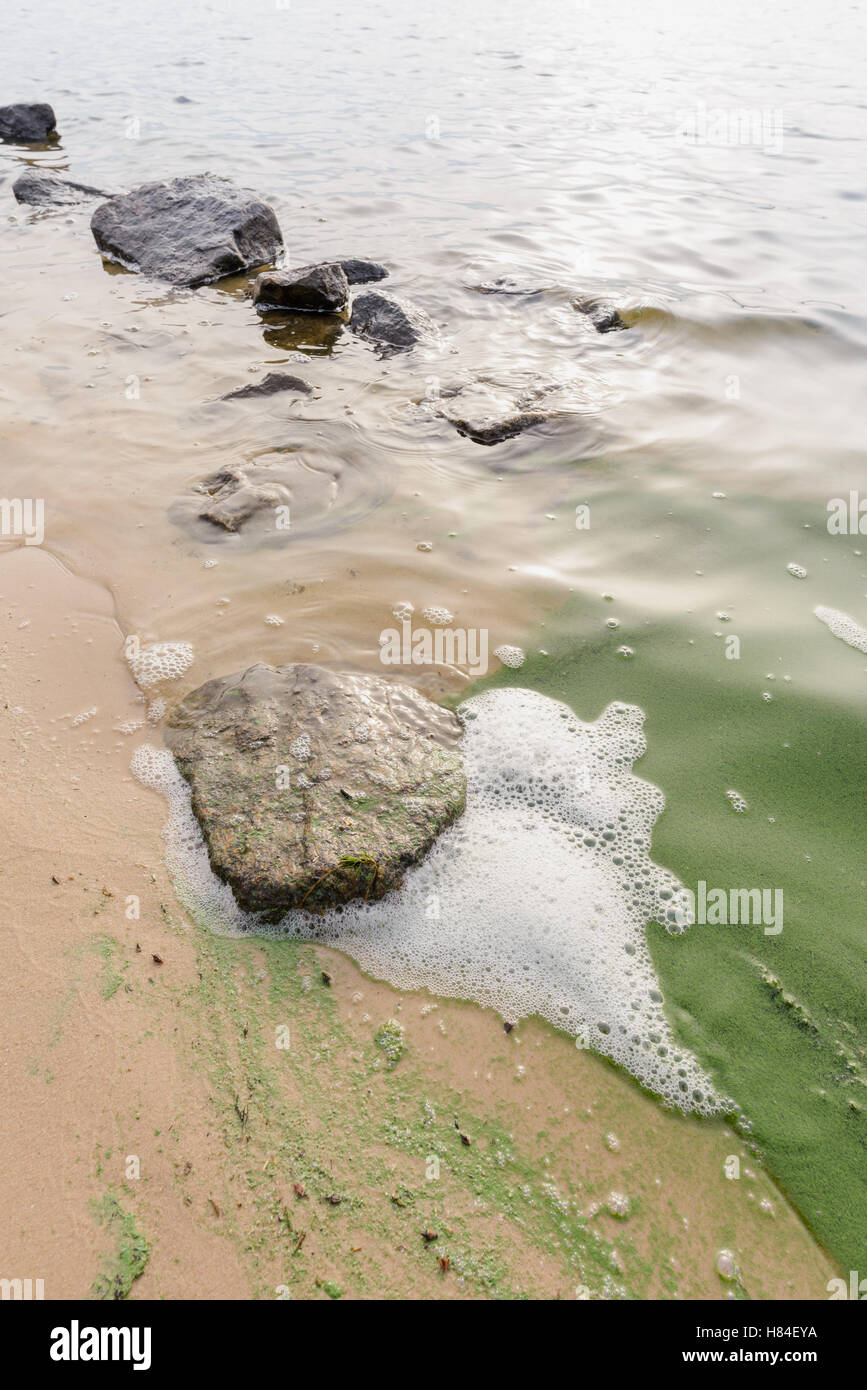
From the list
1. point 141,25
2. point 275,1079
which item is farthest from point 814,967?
point 141,25

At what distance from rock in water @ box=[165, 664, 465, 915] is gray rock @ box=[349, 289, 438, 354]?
4814 mm

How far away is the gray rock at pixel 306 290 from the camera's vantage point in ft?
26.9

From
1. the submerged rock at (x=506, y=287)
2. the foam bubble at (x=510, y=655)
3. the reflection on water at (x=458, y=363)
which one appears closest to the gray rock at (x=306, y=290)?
the reflection on water at (x=458, y=363)

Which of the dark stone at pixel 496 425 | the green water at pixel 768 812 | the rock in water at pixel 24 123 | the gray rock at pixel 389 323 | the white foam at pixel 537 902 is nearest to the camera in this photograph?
the green water at pixel 768 812

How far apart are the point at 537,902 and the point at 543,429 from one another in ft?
14.3

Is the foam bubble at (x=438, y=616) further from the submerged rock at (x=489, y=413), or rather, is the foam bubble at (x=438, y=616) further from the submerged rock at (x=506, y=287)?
the submerged rock at (x=506, y=287)

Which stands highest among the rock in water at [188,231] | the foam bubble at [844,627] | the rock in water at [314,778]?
the rock in water at [188,231]

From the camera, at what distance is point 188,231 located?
9617mm

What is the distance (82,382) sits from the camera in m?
7.12

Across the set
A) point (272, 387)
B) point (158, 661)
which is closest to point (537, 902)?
point (158, 661)

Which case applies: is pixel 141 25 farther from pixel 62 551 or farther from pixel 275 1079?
pixel 275 1079

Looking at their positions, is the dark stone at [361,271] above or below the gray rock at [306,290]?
above

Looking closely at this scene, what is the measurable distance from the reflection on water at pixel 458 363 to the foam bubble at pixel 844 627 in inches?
5.6

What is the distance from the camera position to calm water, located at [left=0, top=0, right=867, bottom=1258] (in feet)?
14.8
